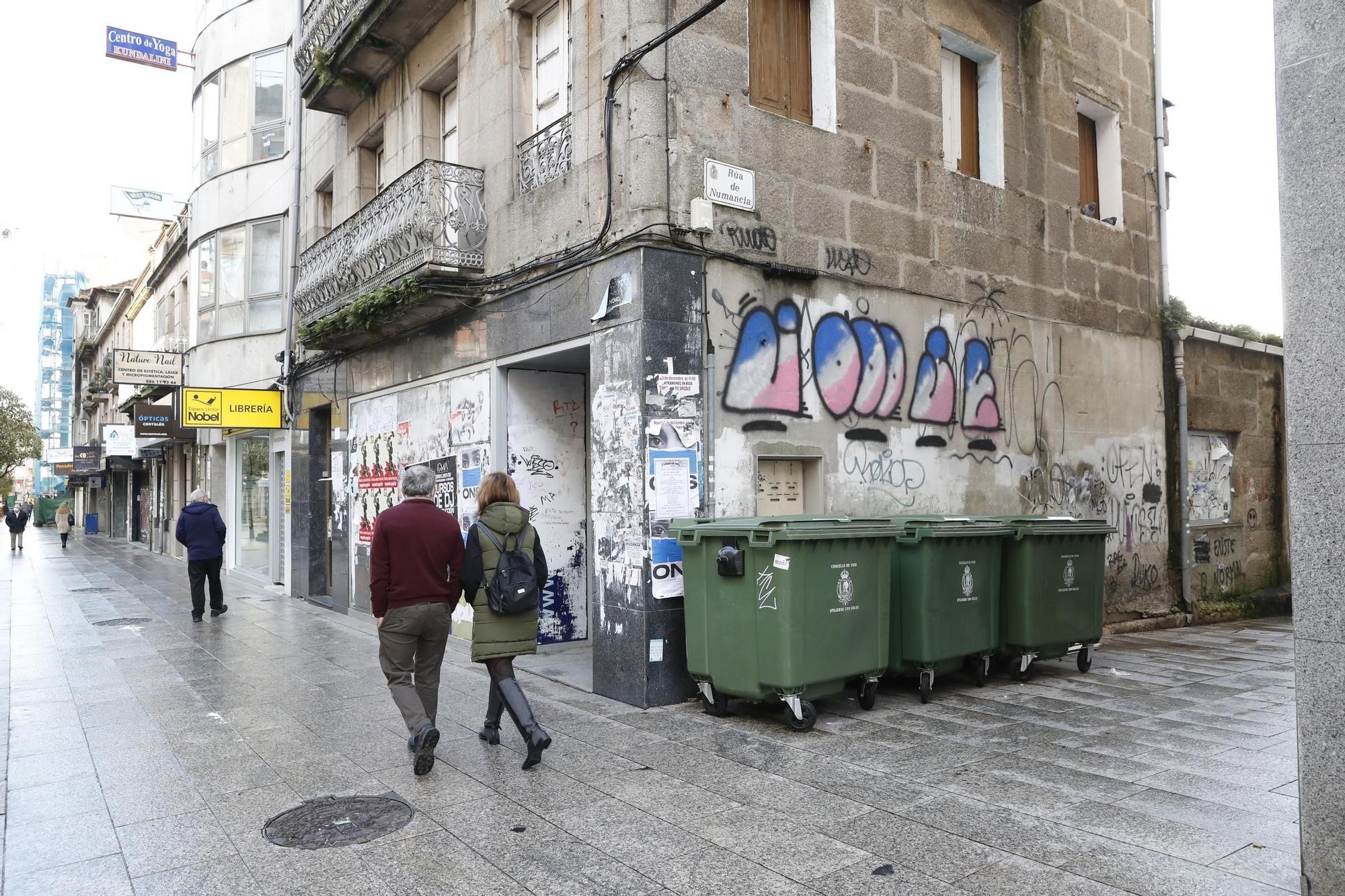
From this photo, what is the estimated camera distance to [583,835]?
14.5 feet

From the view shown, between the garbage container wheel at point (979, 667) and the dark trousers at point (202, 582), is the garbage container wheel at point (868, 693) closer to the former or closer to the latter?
the garbage container wheel at point (979, 667)

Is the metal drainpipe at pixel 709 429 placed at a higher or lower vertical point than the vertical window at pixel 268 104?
lower

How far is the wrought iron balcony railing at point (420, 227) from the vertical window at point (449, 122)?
1.07m

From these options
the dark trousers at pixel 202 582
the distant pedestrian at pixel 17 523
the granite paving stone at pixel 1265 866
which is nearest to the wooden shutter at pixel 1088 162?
the granite paving stone at pixel 1265 866

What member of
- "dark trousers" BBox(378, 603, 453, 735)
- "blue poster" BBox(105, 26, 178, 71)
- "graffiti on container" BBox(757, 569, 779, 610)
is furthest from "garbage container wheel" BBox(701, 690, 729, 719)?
"blue poster" BBox(105, 26, 178, 71)

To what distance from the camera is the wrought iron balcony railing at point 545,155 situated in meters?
8.22

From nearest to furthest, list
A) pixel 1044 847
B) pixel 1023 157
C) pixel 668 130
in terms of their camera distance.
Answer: pixel 1044 847, pixel 668 130, pixel 1023 157

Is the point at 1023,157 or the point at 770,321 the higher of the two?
the point at 1023,157

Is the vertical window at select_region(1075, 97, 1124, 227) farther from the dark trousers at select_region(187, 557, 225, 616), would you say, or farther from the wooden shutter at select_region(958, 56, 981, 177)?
the dark trousers at select_region(187, 557, 225, 616)

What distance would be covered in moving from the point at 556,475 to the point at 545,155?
10.2 feet

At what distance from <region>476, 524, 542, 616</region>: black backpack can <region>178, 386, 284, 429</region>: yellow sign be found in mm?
10877

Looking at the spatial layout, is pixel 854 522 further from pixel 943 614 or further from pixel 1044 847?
pixel 1044 847

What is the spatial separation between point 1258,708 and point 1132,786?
2642 millimetres

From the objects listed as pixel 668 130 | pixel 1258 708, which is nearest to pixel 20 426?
pixel 668 130
